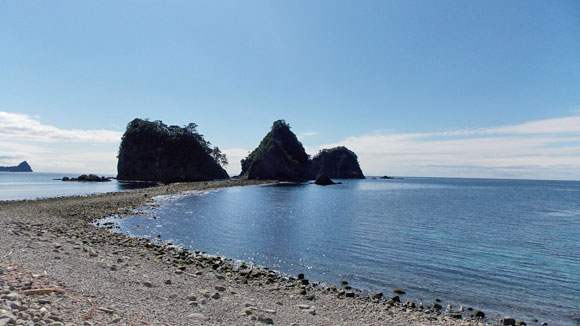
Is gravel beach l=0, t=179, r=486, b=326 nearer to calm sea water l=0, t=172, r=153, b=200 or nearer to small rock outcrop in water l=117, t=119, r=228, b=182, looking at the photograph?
calm sea water l=0, t=172, r=153, b=200

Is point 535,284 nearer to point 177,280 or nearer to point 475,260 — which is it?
point 475,260

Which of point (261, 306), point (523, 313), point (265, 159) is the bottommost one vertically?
point (523, 313)

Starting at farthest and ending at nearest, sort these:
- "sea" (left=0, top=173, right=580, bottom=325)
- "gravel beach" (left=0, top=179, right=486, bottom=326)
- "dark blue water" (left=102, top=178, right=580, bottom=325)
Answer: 1. "dark blue water" (left=102, top=178, right=580, bottom=325)
2. "sea" (left=0, top=173, right=580, bottom=325)
3. "gravel beach" (left=0, top=179, right=486, bottom=326)

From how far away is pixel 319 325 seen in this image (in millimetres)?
10500

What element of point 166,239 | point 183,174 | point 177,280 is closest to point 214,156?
point 183,174

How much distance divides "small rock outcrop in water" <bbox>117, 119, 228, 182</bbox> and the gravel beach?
136m

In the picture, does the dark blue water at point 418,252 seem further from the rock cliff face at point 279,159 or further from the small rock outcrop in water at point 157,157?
the rock cliff face at point 279,159

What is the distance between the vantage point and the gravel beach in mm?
8669

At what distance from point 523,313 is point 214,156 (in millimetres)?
166717

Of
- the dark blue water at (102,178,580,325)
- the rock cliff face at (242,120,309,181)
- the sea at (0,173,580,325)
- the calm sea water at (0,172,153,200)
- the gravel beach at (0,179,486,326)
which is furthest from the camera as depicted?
the rock cliff face at (242,120,309,181)

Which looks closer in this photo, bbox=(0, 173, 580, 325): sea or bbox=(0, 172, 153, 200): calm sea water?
bbox=(0, 173, 580, 325): sea

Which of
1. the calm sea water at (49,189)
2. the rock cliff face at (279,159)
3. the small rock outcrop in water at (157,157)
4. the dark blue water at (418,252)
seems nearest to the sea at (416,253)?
the dark blue water at (418,252)

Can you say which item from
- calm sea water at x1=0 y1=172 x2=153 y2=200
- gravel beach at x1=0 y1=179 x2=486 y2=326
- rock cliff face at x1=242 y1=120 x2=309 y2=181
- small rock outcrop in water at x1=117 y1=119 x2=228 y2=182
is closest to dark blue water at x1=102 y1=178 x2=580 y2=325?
gravel beach at x1=0 y1=179 x2=486 y2=326

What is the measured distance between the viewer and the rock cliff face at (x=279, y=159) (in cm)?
16225
